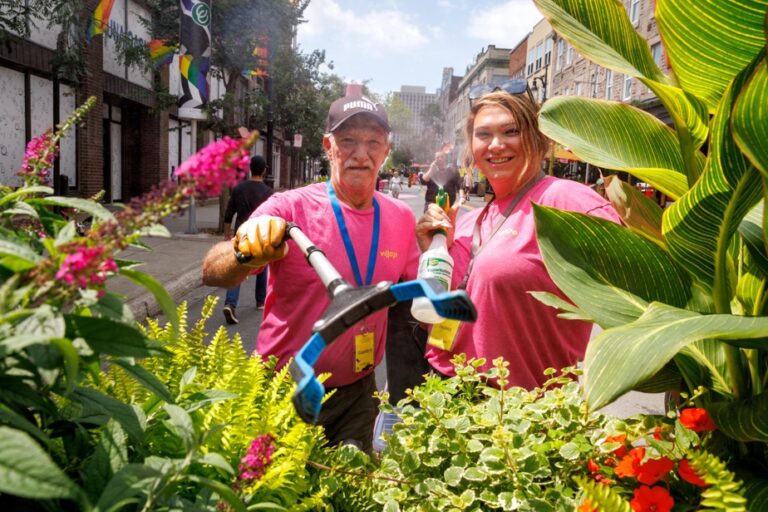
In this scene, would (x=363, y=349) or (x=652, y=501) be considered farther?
(x=363, y=349)

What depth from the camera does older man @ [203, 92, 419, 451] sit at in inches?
93.4

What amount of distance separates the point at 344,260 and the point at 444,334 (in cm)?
51

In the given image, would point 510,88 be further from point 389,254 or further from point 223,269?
point 223,269

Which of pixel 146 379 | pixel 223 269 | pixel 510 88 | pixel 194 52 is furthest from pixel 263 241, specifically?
pixel 194 52

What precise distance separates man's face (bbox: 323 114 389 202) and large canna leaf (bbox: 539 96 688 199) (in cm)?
140

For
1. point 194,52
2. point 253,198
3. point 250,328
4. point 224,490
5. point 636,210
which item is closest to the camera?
point 224,490

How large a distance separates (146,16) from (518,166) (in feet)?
63.8

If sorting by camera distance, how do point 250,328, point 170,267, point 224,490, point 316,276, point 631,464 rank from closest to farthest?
point 224,490, point 631,464, point 316,276, point 250,328, point 170,267

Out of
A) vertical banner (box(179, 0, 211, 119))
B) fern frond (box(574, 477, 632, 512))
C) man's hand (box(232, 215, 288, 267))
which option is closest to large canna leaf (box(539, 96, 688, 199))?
fern frond (box(574, 477, 632, 512))

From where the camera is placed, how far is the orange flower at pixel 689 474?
978 millimetres

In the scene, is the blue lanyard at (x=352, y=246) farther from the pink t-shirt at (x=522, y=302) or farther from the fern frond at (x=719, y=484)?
the fern frond at (x=719, y=484)

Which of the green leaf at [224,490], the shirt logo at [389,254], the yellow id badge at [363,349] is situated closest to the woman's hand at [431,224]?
the shirt logo at [389,254]

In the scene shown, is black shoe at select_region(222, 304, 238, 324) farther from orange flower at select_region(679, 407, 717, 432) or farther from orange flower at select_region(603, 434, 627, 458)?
orange flower at select_region(679, 407, 717, 432)

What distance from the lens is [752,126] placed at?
0.82m
